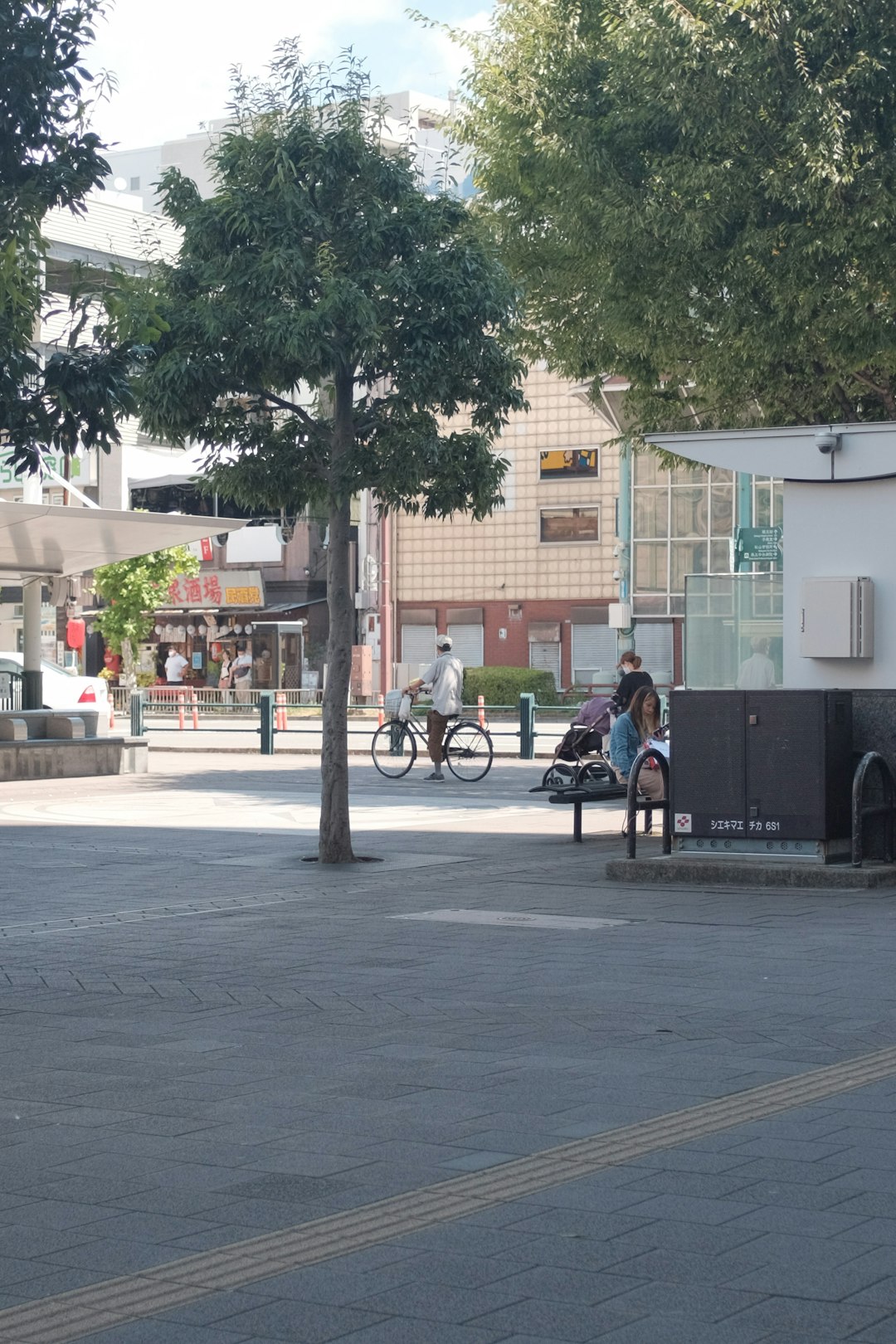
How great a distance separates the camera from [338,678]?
14.2 m

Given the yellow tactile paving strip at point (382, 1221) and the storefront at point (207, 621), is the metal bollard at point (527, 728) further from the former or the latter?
the storefront at point (207, 621)

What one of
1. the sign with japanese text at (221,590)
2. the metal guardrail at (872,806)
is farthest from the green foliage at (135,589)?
the metal guardrail at (872,806)

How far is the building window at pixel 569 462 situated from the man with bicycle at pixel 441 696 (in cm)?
2981

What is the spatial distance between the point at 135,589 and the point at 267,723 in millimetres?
19651

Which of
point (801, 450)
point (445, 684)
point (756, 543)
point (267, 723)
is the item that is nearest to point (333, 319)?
point (801, 450)

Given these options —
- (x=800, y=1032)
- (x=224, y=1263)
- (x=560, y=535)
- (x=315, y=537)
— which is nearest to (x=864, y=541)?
(x=800, y=1032)

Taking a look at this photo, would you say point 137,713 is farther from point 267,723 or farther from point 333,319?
point 333,319

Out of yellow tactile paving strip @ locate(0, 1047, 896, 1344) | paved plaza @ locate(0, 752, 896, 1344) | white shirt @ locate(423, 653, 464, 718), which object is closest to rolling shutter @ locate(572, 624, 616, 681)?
white shirt @ locate(423, 653, 464, 718)

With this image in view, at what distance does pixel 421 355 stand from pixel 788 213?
5339 millimetres

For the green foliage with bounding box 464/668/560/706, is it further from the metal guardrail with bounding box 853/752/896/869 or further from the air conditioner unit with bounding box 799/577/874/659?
the metal guardrail with bounding box 853/752/896/869

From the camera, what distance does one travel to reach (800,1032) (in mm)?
7242

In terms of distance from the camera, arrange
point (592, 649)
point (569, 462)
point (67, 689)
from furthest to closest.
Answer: point (569, 462) < point (592, 649) < point (67, 689)

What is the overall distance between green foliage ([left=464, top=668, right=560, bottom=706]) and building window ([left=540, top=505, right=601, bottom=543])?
5243mm

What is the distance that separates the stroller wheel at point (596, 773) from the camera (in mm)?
15808
